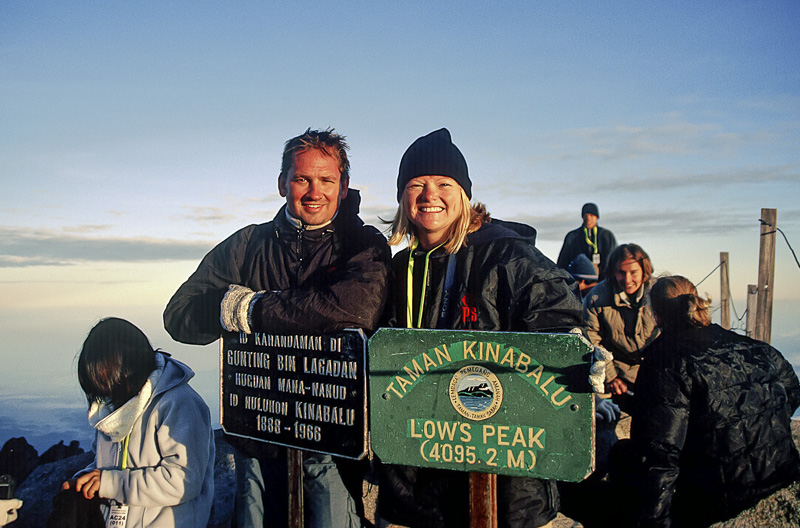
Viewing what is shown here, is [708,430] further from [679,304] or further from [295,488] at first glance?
[295,488]

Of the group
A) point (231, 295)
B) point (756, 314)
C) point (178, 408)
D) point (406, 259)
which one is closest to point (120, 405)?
point (178, 408)

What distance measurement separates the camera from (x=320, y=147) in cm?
323

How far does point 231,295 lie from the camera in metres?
3.11

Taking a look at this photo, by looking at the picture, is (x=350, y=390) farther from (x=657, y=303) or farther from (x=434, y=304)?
(x=657, y=303)

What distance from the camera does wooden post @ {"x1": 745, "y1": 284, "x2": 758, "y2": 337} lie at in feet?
28.5

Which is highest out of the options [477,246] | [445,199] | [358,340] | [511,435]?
[445,199]

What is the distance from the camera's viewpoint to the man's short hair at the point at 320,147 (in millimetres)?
3229

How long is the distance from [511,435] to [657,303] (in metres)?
1.63

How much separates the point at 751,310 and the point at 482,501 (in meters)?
7.69

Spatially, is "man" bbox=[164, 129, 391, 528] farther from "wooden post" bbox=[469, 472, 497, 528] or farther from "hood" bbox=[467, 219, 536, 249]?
"wooden post" bbox=[469, 472, 497, 528]

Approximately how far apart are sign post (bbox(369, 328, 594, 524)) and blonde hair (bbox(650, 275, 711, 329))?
4.42ft

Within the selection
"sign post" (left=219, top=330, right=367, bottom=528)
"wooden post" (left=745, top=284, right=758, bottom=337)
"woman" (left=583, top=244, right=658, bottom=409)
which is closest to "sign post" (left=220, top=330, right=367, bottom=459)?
"sign post" (left=219, top=330, right=367, bottom=528)

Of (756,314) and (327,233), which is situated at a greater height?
(327,233)

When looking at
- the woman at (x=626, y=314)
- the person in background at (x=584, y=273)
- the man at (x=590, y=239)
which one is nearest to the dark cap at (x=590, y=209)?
the man at (x=590, y=239)
